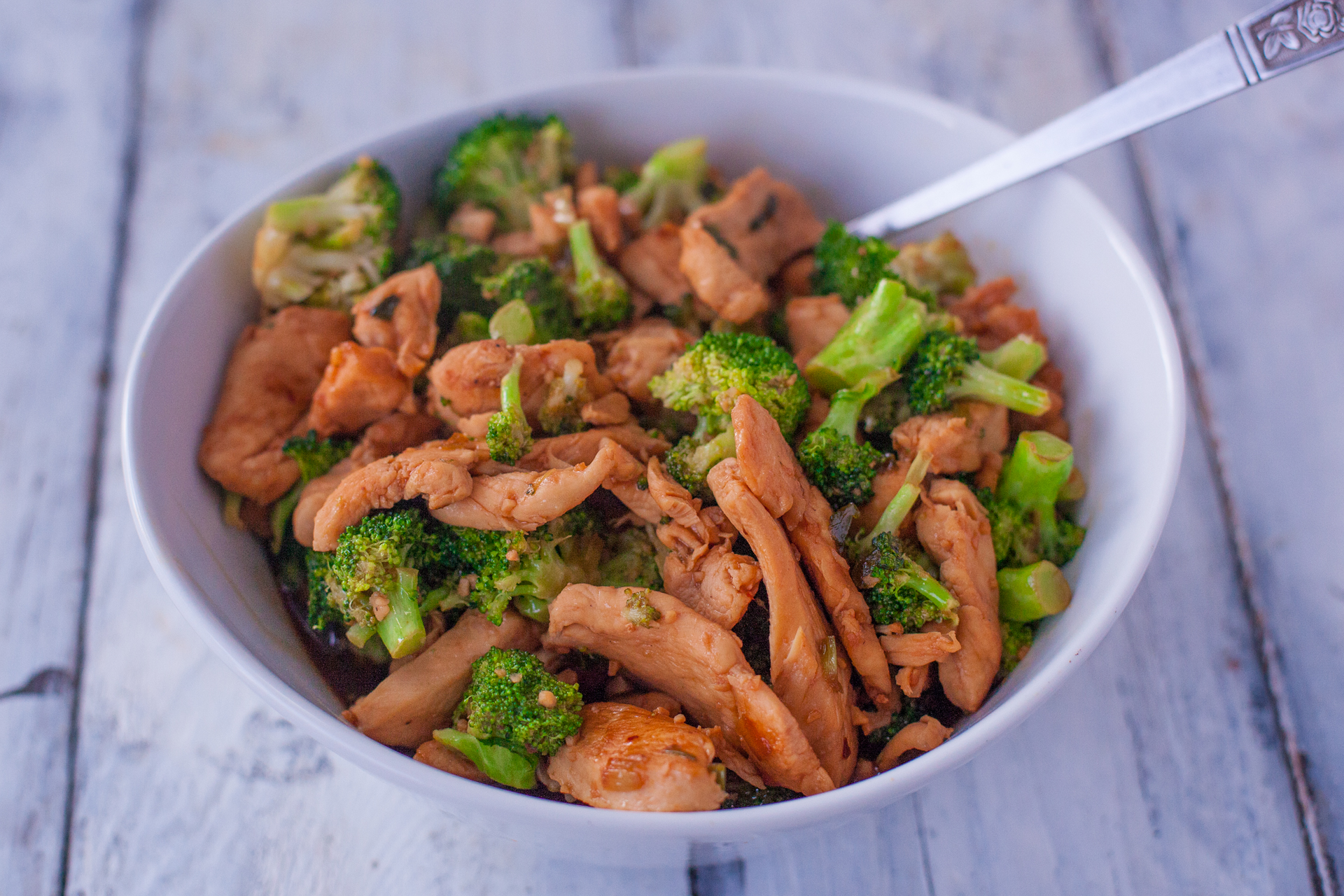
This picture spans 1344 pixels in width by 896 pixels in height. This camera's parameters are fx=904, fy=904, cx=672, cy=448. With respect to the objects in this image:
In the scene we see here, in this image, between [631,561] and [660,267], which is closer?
[631,561]

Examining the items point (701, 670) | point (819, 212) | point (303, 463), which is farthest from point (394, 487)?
point (819, 212)

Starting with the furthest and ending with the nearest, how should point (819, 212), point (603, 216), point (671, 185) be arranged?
point (819, 212) < point (671, 185) < point (603, 216)

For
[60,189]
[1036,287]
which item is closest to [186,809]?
[60,189]

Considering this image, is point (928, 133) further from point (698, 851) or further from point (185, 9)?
point (185, 9)

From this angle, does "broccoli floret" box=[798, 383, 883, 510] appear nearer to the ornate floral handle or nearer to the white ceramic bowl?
the white ceramic bowl

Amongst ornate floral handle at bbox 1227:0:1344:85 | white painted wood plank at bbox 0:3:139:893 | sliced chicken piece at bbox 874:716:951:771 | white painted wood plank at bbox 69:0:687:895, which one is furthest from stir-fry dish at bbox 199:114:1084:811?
white painted wood plank at bbox 0:3:139:893

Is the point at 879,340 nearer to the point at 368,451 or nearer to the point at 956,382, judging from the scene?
the point at 956,382

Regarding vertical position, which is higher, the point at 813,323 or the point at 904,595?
the point at 813,323
